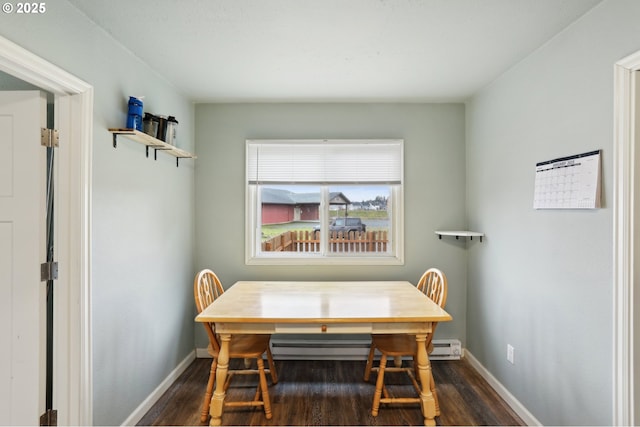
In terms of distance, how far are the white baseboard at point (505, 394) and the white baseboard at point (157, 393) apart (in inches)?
101

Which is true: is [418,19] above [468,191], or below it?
above

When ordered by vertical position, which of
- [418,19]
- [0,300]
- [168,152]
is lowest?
[0,300]

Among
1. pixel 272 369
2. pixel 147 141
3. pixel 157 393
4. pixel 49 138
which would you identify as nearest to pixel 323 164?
pixel 147 141

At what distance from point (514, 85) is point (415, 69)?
707 millimetres

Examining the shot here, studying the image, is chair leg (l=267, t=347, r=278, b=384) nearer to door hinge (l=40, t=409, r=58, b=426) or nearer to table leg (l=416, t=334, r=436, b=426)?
table leg (l=416, t=334, r=436, b=426)

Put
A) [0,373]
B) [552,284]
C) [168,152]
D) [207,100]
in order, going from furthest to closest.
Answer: [207,100]
[168,152]
[552,284]
[0,373]

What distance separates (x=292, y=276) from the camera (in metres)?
2.78

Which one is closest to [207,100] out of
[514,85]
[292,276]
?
[292,276]

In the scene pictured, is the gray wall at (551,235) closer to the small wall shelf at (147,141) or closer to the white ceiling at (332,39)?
the white ceiling at (332,39)

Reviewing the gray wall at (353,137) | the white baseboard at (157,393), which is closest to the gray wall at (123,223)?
the white baseboard at (157,393)

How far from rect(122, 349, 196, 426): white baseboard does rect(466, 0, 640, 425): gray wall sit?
2.60 metres

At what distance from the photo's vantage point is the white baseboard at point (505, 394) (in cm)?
188

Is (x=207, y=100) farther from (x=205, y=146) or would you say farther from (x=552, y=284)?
(x=552, y=284)

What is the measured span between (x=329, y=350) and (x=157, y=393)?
141 centimetres
